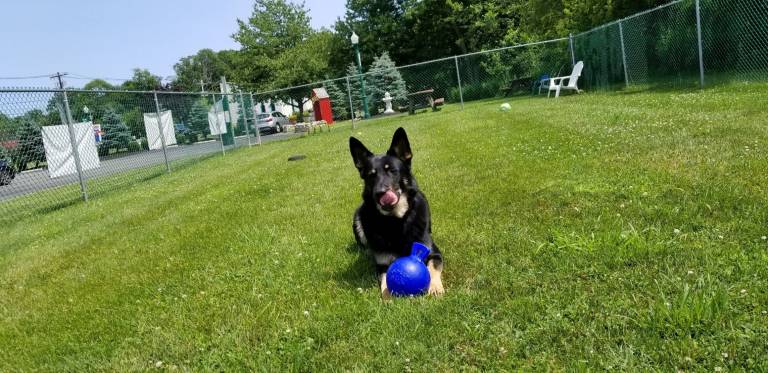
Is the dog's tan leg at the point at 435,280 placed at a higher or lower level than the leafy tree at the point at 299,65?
lower

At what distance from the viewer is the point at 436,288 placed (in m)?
3.43

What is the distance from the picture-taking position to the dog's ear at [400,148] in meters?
3.93

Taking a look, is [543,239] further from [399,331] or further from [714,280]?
[399,331]

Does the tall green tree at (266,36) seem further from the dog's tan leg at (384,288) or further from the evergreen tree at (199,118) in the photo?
the dog's tan leg at (384,288)

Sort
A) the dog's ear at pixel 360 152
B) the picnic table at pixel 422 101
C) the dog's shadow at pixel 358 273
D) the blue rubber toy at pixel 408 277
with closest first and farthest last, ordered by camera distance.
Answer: the blue rubber toy at pixel 408 277 → the dog's shadow at pixel 358 273 → the dog's ear at pixel 360 152 → the picnic table at pixel 422 101

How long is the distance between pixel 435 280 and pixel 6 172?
10.0m

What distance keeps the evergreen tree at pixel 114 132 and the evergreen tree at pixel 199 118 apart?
469cm

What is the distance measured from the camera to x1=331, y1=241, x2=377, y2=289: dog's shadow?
3846 millimetres

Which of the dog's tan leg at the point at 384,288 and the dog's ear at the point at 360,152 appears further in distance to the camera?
the dog's ear at the point at 360,152

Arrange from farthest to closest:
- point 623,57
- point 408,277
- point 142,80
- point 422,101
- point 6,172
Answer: point 142,80 < point 422,101 < point 623,57 < point 6,172 < point 408,277

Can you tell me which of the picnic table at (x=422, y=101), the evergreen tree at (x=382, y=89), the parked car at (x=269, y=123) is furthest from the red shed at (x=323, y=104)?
the parked car at (x=269, y=123)

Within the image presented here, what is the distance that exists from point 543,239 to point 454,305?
4.02 ft

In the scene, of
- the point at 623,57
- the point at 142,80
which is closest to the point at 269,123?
the point at 623,57

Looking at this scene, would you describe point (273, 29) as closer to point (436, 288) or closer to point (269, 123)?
point (269, 123)
